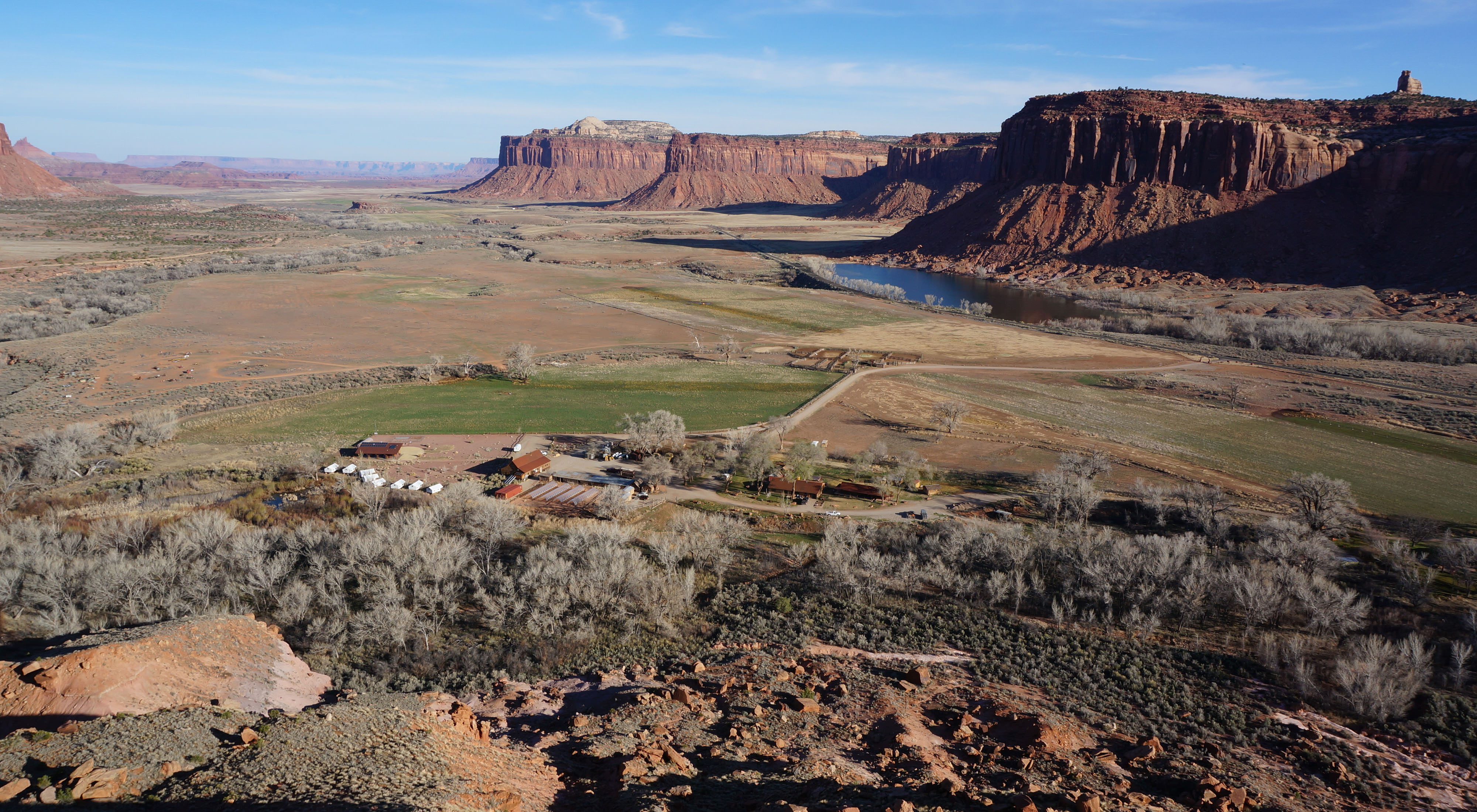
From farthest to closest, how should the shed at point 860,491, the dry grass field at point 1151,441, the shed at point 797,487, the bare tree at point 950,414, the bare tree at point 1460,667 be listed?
1. the bare tree at point 950,414
2. the dry grass field at point 1151,441
3. the shed at point 797,487
4. the shed at point 860,491
5. the bare tree at point 1460,667

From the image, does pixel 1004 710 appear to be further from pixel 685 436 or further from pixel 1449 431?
pixel 1449 431

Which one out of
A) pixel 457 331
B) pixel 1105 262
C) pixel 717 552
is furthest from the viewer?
pixel 1105 262

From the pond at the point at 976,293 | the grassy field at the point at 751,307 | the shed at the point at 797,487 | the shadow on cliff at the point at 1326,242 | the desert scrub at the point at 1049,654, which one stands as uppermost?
the shadow on cliff at the point at 1326,242

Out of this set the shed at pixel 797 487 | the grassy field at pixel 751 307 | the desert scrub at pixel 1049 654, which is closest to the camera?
the desert scrub at pixel 1049 654

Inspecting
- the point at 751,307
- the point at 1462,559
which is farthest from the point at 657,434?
the point at 751,307

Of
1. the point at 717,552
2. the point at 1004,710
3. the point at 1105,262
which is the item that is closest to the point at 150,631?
the point at 717,552

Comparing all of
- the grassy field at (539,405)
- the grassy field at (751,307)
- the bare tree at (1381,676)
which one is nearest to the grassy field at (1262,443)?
the grassy field at (539,405)

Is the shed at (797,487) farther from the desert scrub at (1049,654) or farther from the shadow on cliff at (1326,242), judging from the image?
the shadow on cliff at (1326,242)
